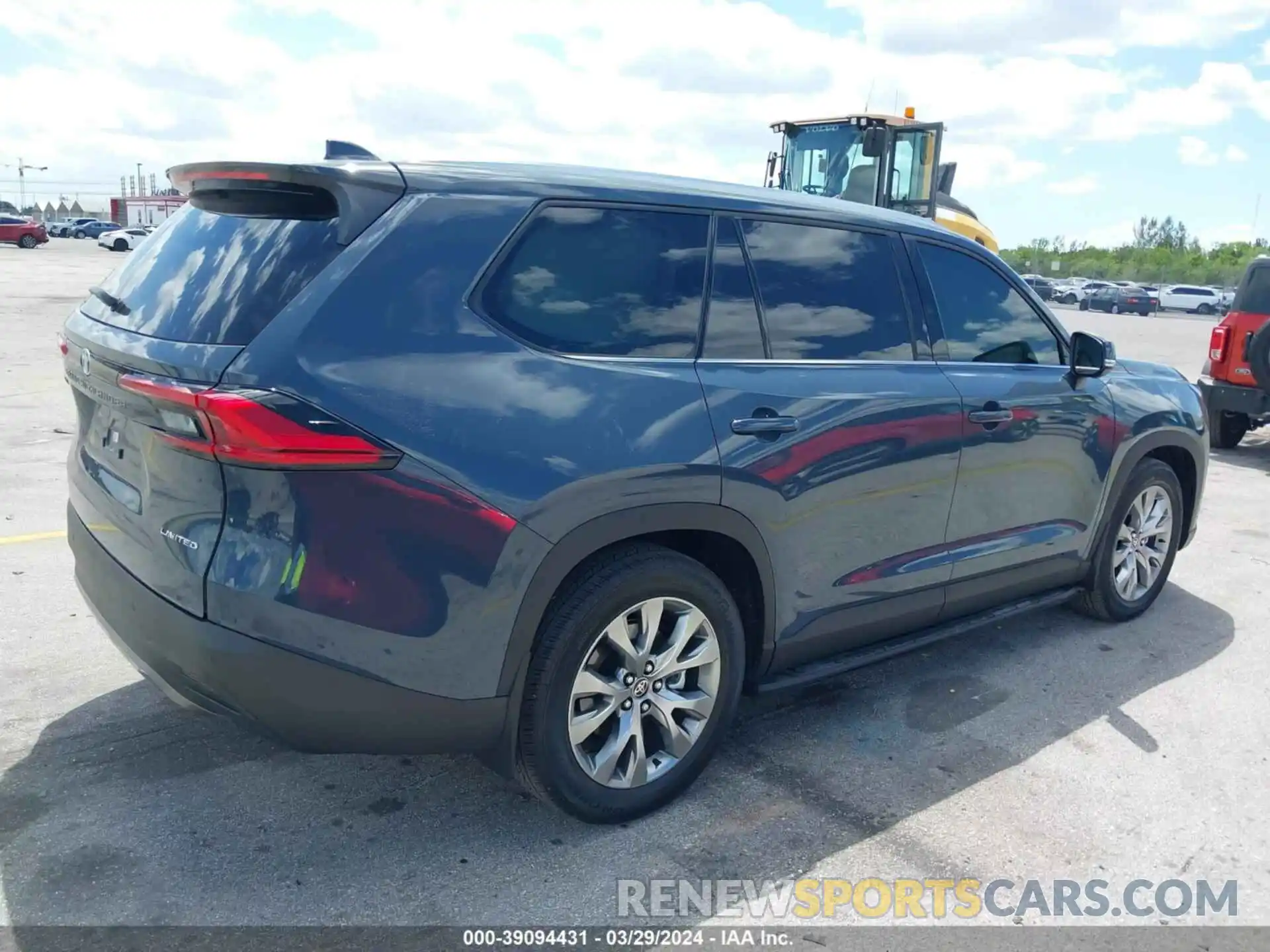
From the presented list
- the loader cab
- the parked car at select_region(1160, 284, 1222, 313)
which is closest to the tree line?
the parked car at select_region(1160, 284, 1222, 313)

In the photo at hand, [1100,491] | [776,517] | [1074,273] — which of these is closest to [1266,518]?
[1100,491]

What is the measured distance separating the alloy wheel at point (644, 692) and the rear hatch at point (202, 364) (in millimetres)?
961

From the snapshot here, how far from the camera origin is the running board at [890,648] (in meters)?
3.57

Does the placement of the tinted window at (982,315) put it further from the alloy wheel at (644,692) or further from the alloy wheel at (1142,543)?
the alloy wheel at (644,692)

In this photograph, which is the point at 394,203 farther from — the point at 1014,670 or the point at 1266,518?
the point at 1266,518

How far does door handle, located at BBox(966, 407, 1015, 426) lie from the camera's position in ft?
13.1

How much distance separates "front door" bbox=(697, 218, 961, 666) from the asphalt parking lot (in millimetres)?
461

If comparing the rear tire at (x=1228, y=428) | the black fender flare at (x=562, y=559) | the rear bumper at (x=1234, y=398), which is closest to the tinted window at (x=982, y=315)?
the black fender flare at (x=562, y=559)

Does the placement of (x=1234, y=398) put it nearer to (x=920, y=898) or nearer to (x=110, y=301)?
(x=920, y=898)

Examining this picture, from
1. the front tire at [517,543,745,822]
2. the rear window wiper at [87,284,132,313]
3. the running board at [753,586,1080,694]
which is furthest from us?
the running board at [753,586,1080,694]

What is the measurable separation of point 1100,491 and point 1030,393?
0.77m

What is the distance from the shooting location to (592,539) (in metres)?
2.86

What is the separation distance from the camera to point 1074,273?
7394cm

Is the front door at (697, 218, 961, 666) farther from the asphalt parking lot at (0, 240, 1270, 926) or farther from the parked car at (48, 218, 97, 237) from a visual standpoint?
the parked car at (48, 218, 97, 237)
